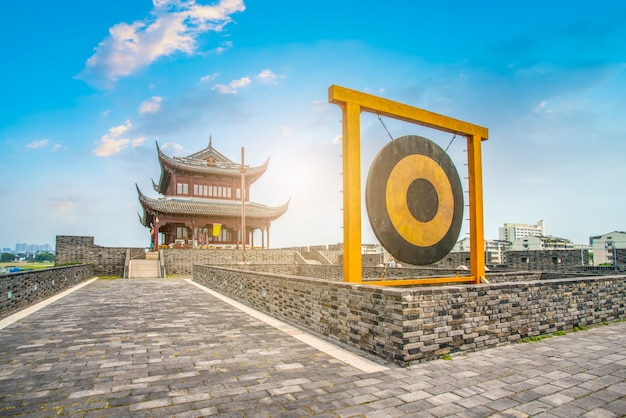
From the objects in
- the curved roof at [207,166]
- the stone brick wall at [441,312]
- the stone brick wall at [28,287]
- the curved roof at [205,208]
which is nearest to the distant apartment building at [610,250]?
the stone brick wall at [441,312]

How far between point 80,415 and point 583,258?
63.8 feet

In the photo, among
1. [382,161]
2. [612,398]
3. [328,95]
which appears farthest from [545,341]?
[328,95]

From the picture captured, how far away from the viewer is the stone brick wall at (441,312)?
13.6ft

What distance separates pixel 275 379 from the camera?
3619 millimetres

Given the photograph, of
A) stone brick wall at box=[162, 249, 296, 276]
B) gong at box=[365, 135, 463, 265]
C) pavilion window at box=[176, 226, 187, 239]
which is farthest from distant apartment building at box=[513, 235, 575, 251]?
gong at box=[365, 135, 463, 265]

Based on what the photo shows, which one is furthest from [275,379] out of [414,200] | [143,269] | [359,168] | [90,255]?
[90,255]

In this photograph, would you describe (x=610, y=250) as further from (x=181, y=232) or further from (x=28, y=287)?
(x=181, y=232)

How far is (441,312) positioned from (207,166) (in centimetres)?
3154

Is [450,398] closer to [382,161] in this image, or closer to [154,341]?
[382,161]

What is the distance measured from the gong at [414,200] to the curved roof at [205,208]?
1047 inches

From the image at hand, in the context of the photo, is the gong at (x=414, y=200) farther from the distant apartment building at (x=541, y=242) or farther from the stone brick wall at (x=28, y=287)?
the distant apartment building at (x=541, y=242)

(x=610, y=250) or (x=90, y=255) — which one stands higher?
(x=610, y=250)

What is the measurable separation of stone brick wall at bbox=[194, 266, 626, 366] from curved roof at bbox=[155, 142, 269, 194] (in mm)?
27799

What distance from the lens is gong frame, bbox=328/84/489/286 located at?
531 centimetres
